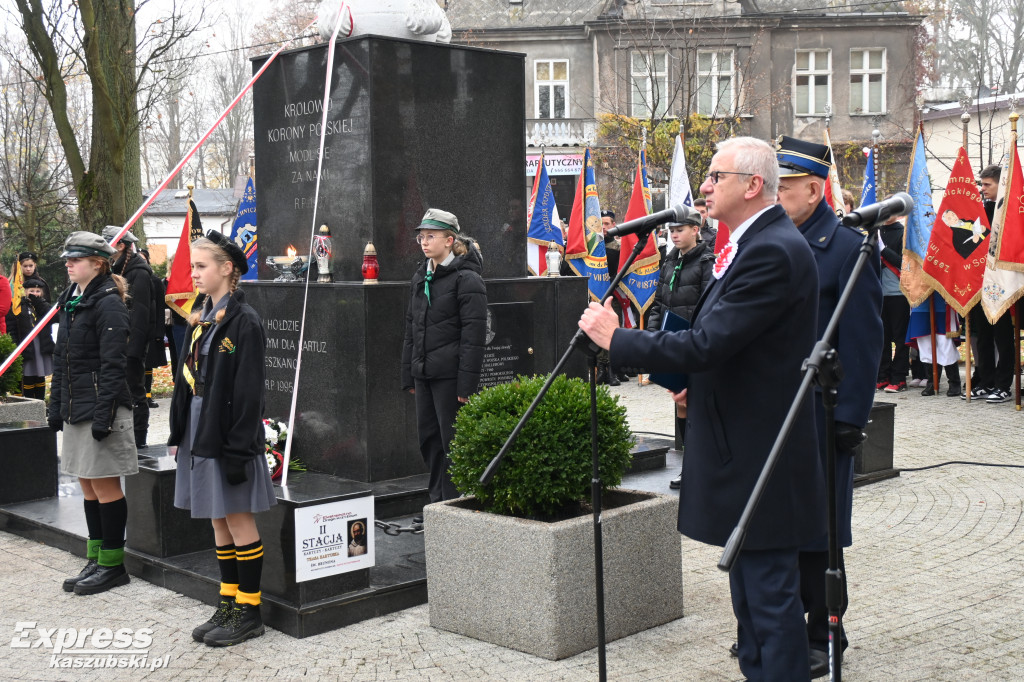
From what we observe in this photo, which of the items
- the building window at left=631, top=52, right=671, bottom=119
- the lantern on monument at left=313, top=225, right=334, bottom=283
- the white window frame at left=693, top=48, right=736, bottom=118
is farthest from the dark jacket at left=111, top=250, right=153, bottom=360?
the white window frame at left=693, top=48, right=736, bottom=118

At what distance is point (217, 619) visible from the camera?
5.85m

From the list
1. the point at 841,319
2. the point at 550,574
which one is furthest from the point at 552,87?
the point at 841,319

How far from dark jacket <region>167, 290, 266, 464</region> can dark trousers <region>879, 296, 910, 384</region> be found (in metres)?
10.2

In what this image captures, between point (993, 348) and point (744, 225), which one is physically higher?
point (744, 225)

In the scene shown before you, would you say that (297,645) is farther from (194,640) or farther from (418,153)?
(418,153)

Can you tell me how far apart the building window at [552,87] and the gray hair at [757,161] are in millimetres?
38546

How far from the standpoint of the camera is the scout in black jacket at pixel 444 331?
24.1 ft

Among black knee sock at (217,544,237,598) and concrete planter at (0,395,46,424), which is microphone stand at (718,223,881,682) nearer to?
black knee sock at (217,544,237,598)

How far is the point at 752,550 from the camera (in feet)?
13.1

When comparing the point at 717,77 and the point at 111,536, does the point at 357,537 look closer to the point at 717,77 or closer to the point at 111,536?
the point at 111,536

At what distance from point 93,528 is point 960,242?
34.8 feet

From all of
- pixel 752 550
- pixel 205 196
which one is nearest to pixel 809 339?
pixel 752 550

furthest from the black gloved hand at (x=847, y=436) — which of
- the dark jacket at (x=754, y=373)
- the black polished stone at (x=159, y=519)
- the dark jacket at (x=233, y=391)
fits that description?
the black polished stone at (x=159, y=519)

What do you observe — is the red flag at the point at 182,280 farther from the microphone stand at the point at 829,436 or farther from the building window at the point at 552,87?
the building window at the point at 552,87
